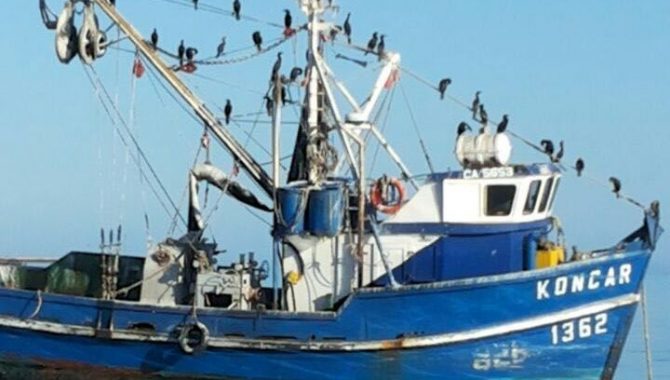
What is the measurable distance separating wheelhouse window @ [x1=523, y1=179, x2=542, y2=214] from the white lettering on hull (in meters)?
1.46

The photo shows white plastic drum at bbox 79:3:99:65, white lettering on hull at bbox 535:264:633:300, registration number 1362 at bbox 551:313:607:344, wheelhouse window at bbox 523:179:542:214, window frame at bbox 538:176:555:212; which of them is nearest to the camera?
white lettering on hull at bbox 535:264:633:300

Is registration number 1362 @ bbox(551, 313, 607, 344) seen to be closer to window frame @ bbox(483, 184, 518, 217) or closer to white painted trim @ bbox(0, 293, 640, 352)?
white painted trim @ bbox(0, 293, 640, 352)

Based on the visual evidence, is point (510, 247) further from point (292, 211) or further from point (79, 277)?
point (79, 277)

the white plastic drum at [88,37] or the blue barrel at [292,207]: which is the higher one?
the white plastic drum at [88,37]

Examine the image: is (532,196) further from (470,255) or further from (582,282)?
(582,282)

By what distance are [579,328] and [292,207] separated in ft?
14.7

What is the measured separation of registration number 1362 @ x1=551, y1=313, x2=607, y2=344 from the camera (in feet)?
64.2

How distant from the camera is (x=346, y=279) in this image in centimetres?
2061

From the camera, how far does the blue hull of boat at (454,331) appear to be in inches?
765

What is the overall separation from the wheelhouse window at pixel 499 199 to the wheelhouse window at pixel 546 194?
26.1 inches

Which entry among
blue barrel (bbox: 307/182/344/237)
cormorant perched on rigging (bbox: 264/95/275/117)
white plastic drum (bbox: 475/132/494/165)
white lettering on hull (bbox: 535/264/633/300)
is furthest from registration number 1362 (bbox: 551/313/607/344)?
cormorant perched on rigging (bbox: 264/95/275/117)

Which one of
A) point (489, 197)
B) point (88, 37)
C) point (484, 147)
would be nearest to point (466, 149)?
point (484, 147)

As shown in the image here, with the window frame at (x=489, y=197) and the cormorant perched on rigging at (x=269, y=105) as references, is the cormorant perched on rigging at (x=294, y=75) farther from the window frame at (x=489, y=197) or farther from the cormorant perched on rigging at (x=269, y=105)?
the window frame at (x=489, y=197)

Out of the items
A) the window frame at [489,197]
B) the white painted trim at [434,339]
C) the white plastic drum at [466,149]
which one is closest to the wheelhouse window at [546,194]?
the window frame at [489,197]
